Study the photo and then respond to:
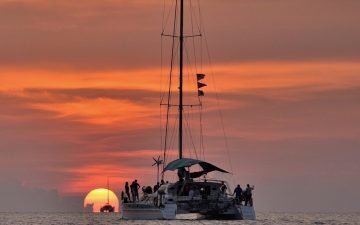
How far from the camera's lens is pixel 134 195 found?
93688 millimetres

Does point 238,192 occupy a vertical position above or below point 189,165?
below

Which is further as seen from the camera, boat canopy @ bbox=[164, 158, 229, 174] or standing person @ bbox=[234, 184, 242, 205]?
boat canopy @ bbox=[164, 158, 229, 174]

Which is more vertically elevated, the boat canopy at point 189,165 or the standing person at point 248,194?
the boat canopy at point 189,165

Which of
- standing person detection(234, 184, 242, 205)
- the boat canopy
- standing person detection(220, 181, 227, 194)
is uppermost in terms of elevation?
the boat canopy

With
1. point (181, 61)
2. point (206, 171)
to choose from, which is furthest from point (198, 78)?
point (206, 171)

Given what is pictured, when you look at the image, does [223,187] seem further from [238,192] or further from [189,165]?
[189,165]

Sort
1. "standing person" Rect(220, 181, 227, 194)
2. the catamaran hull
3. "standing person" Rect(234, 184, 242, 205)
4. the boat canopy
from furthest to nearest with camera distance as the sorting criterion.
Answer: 1. the boat canopy
2. "standing person" Rect(220, 181, 227, 194)
3. "standing person" Rect(234, 184, 242, 205)
4. the catamaran hull

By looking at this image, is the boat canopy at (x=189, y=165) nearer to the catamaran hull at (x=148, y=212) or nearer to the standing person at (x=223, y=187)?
the standing person at (x=223, y=187)

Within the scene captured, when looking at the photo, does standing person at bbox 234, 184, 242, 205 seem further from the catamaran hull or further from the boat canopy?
the catamaran hull

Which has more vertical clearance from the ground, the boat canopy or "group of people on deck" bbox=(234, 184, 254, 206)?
the boat canopy

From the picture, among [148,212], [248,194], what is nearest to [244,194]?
[248,194]

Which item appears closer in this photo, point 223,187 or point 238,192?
point 238,192

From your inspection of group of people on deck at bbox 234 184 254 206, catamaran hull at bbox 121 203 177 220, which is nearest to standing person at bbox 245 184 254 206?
group of people on deck at bbox 234 184 254 206

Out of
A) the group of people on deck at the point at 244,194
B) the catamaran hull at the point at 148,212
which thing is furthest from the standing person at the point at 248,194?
the catamaran hull at the point at 148,212
